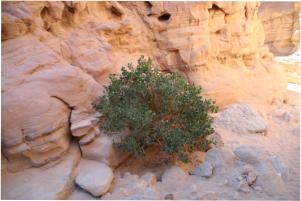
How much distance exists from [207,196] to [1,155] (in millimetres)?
3290

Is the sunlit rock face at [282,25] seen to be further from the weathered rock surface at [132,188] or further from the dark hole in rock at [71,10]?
the weathered rock surface at [132,188]

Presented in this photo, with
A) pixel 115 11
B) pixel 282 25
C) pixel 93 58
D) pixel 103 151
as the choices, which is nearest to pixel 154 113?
pixel 103 151

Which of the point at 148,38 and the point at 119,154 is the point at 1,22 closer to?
the point at 119,154

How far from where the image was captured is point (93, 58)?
550cm

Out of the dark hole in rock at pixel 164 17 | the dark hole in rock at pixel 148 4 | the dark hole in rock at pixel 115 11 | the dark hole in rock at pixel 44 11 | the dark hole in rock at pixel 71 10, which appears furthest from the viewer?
the dark hole in rock at pixel 164 17

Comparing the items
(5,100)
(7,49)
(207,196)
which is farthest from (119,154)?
(7,49)

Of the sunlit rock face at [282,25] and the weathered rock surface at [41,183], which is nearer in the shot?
the weathered rock surface at [41,183]

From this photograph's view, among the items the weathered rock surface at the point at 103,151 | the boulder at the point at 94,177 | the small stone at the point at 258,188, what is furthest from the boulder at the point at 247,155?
the boulder at the point at 94,177

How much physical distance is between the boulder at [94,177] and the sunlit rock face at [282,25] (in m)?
16.1

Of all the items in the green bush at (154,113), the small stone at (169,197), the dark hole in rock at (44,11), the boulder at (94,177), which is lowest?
the small stone at (169,197)

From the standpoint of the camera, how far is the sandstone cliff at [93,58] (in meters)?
3.67

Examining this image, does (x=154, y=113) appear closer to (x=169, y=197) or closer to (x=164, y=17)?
(x=169, y=197)

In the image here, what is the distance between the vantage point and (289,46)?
15.9 metres

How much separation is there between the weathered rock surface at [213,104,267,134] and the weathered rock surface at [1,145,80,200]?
4.16 m
